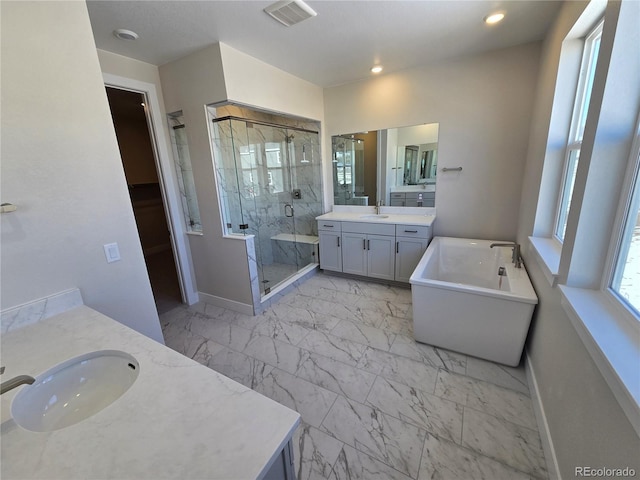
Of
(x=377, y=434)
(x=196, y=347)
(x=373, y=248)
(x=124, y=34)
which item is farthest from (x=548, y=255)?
(x=124, y=34)

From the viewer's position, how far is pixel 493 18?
2102 mm

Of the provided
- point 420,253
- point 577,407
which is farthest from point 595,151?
point 420,253

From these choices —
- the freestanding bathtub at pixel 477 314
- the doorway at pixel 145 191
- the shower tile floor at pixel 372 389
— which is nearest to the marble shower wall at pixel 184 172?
the doorway at pixel 145 191

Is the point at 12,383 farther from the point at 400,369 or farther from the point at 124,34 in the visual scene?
the point at 124,34

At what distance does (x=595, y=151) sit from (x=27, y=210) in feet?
8.74

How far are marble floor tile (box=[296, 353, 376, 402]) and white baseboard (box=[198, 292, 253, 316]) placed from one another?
1.02 meters

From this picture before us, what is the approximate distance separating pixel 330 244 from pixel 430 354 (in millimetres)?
1915

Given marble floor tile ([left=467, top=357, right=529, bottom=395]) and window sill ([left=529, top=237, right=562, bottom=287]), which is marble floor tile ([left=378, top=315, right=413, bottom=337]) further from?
window sill ([left=529, top=237, right=562, bottom=287])

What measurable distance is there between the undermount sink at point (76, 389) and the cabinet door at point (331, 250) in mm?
2813

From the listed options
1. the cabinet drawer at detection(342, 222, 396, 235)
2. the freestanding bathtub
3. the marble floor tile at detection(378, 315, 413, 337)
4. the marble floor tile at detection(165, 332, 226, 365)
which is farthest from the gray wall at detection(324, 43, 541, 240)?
the marble floor tile at detection(165, 332, 226, 365)

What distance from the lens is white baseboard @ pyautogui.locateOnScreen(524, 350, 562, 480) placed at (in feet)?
4.20

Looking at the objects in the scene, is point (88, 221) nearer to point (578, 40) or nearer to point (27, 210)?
point (27, 210)

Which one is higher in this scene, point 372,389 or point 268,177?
point 268,177

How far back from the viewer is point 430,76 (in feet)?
9.96
